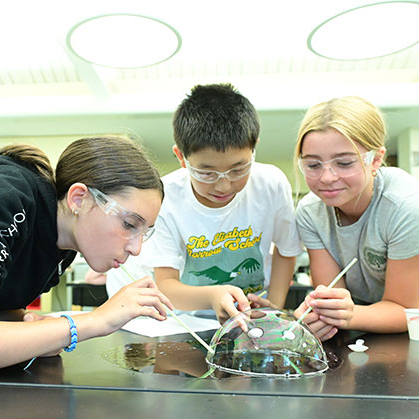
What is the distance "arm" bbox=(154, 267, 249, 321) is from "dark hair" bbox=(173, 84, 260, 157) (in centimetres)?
48

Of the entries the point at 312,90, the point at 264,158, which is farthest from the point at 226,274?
the point at 264,158

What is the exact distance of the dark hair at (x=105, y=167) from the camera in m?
1.13

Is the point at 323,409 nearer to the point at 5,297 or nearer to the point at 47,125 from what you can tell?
A: the point at 5,297

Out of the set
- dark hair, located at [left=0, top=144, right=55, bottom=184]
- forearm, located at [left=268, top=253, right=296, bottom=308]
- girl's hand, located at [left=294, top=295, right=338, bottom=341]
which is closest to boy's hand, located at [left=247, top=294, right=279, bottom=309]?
girl's hand, located at [left=294, top=295, right=338, bottom=341]

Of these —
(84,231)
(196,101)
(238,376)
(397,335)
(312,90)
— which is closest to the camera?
(238,376)

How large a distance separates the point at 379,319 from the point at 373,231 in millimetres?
295

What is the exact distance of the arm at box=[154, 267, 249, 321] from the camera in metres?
1.30

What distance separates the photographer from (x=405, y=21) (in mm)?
2467

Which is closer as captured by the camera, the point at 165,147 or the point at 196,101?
the point at 196,101

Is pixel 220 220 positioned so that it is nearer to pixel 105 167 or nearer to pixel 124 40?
pixel 105 167

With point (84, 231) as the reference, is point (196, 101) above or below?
above

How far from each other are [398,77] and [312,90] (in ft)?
3.22

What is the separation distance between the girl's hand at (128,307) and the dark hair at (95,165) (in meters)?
0.27

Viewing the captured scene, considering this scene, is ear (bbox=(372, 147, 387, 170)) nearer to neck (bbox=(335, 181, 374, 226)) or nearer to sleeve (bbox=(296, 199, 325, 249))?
neck (bbox=(335, 181, 374, 226))
